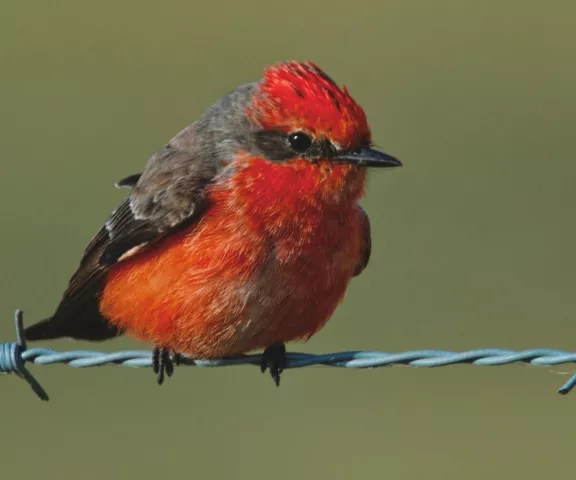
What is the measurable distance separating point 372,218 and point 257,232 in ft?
Answer: 17.1

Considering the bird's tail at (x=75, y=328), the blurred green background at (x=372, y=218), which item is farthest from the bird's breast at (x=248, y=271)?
the blurred green background at (x=372, y=218)

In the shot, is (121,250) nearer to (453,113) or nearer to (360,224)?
(360,224)

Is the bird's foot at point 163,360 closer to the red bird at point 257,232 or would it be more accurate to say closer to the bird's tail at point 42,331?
the red bird at point 257,232

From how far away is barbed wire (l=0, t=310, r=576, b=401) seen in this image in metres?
4.97

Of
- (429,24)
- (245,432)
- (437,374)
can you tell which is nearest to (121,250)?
(245,432)

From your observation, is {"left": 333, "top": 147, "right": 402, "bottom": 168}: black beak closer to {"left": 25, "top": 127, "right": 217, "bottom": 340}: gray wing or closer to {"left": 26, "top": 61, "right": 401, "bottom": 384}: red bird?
{"left": 26, "top": 61, "right": 401, "bottom": 384}: red bird

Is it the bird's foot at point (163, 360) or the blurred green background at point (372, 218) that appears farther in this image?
the blurred green background at point (372, 218)

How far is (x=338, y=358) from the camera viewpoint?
5.37 m

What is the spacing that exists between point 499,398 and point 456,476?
109cm

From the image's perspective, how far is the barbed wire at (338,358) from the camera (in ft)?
16.3

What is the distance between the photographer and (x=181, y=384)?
32.9 ft

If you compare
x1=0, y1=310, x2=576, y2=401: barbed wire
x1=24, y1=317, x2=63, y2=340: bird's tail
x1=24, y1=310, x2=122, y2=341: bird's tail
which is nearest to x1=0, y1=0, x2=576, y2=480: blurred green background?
x1=0, y1=310, x2=576, y2=401: barbed wire

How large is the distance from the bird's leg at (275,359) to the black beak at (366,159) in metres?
1.07

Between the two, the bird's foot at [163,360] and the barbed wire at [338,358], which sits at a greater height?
the barbed wire at [338,358]
